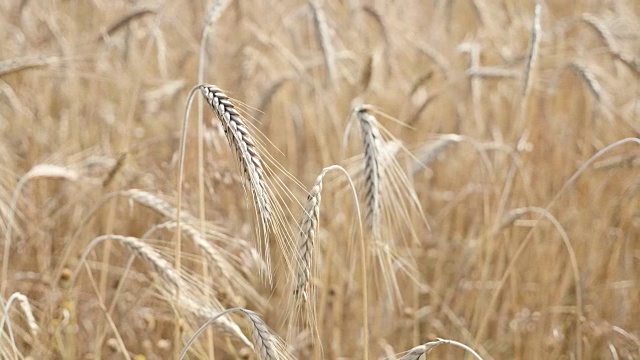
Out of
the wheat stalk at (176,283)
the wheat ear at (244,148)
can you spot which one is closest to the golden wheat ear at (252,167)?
the wheat ear at (244,148)

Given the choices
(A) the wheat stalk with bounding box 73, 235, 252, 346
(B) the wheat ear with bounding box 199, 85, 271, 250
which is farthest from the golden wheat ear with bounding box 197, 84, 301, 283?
(A) the wheat stalk with bounding box 73, 235, 252, 346

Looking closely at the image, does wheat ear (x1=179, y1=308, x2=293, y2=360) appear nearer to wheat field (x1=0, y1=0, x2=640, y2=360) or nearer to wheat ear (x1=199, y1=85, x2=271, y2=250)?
wheat field (x1=0, y1=0, x2=640, y2=360)

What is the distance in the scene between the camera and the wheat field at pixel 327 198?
182 cm

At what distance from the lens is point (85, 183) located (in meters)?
2.46

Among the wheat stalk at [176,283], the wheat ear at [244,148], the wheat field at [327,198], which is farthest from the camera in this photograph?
the wheat field at [327,198]

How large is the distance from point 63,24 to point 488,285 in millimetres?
2781

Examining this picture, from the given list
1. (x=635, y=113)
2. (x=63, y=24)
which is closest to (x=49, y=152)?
(x=63, y=24)

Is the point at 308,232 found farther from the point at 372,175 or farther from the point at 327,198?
the point at 327,198

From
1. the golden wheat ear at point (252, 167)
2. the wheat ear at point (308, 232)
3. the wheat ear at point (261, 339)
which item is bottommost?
the wheat ear at point (261, 339)

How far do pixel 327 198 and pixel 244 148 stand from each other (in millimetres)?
1602

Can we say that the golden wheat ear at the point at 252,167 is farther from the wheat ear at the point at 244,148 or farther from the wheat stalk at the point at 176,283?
the wheat stalk at the point at 176,283

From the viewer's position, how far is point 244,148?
1.20 meters

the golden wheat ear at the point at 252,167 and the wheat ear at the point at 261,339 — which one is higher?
the golden wheat ear at the point at 252,167

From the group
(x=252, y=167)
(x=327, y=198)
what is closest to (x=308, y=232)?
(x=252, y=167)
